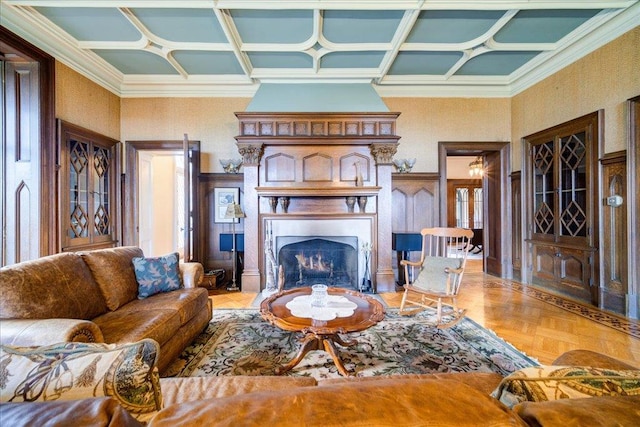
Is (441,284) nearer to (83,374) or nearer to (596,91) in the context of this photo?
(83,374)

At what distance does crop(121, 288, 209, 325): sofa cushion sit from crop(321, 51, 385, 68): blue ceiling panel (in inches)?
142

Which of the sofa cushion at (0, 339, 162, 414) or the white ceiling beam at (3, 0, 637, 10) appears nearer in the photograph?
the sofa cushion at (0, 339, 162, 414)

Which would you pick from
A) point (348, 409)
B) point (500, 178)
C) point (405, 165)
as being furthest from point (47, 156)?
point (500, 178)

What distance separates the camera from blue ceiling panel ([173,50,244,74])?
12.9ft

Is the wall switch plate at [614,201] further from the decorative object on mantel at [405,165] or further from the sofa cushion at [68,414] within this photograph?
the sofa cushion at [68,414]

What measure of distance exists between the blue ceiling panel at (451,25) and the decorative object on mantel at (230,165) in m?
3.16

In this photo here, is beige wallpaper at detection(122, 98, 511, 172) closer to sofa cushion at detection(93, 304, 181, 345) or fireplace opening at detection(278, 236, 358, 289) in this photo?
fireplace opening at detection(278, 236, 358, 289)

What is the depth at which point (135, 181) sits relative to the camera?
468cm

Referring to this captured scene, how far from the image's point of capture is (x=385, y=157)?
4227mm

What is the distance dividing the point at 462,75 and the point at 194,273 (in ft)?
16.5

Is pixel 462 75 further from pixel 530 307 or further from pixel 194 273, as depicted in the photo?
pixel 194 273

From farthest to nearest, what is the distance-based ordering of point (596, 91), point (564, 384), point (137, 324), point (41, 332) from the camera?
point (596, 91) → point (137, 324) → point (41, 332) → point (564, 384)

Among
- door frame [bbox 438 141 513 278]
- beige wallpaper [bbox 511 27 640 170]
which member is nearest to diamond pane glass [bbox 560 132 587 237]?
beige wallpaper [bbox 511 27 640 170]

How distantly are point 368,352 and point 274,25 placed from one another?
376 centimetres
